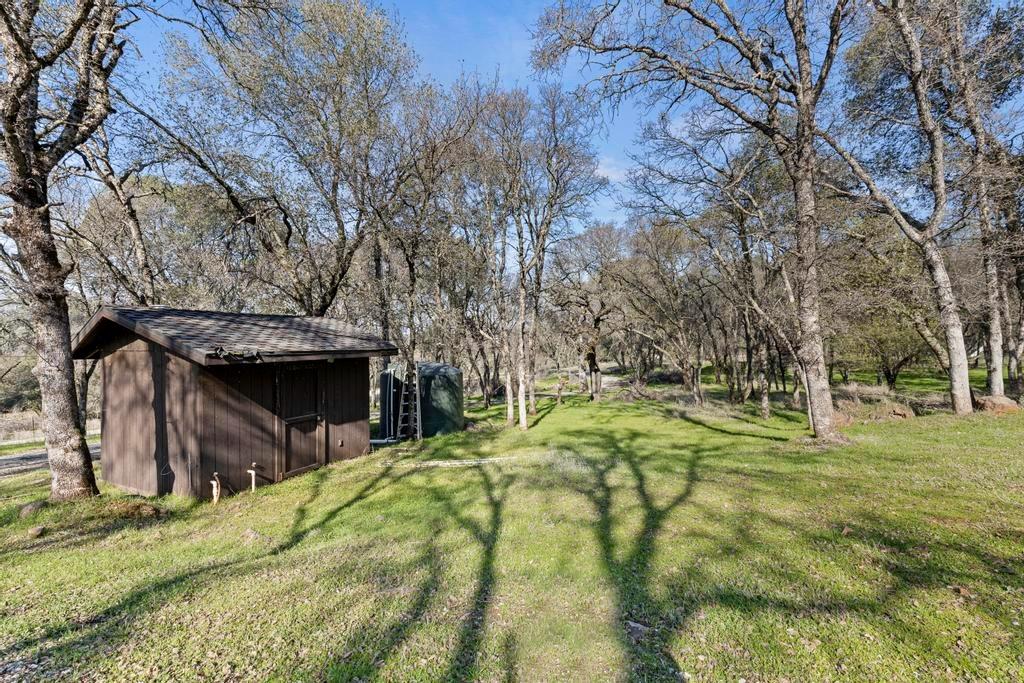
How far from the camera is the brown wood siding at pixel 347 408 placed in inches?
354

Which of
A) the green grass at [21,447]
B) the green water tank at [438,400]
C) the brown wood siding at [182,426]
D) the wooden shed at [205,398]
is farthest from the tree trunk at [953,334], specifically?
the green grass at [21,447]

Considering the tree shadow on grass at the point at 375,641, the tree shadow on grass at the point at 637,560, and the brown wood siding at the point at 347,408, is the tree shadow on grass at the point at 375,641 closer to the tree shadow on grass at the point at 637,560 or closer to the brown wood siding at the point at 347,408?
the tree shadow on grass at the point at 637,560

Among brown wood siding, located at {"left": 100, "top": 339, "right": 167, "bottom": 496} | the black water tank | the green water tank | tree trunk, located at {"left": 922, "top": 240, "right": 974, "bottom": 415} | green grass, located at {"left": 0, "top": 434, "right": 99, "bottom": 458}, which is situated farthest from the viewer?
green grass, located at {"left": 0, "top": 434, "right": 99, "bottom": 458}

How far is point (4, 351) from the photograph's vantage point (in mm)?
20219

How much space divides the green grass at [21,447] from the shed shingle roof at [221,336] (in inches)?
504

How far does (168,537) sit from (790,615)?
20.6ft

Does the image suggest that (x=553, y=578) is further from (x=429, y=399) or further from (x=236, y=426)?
(x=429, y=399)

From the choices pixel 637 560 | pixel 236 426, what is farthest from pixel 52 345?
pixel 637 560

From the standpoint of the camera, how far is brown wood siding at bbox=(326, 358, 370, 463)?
8992 millimetres

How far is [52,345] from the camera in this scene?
5.86 meters

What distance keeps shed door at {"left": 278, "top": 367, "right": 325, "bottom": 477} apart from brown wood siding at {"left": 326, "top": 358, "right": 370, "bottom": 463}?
284 mm

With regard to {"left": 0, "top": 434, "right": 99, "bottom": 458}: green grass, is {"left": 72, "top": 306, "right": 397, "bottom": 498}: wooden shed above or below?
above

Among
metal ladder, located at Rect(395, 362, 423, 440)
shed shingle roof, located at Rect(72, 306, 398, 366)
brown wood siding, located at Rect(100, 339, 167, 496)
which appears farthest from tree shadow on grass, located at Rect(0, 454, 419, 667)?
metal ladder, located at Rect(395, 362, 423, 440)

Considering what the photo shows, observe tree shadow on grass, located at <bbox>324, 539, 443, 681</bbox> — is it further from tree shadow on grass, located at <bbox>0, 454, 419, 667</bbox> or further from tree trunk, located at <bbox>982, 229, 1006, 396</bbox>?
tree trunk, located at <bbox>982, 229, 1006, 396</bbox>
